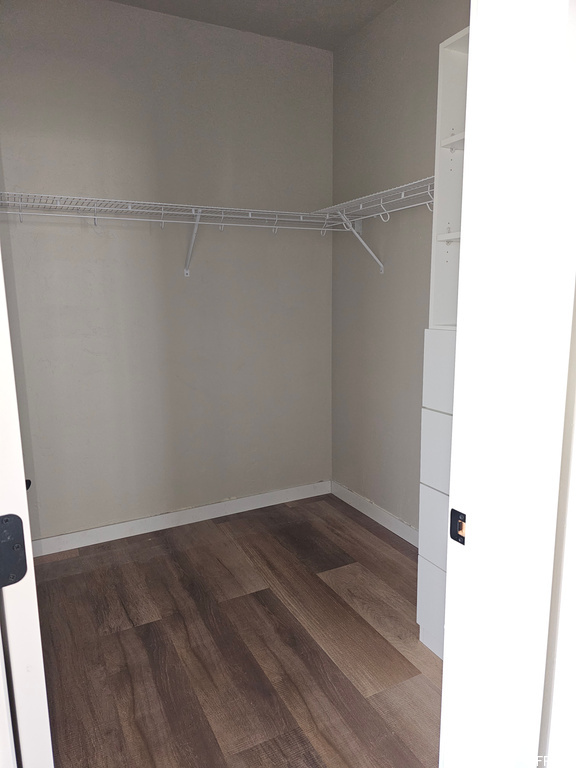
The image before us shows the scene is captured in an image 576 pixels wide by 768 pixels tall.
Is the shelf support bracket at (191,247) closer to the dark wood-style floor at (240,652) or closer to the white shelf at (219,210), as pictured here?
the white shelf at (219,210)

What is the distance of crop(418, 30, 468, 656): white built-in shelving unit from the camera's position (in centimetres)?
183

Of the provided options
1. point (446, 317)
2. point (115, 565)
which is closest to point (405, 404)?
point (446, 317)

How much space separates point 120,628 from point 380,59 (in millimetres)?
2983

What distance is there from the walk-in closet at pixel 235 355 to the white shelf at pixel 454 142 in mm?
12

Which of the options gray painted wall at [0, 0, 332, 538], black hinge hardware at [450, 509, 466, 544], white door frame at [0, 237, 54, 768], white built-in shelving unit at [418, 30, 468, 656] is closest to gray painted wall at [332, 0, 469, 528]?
Answer: gray painted wall at [0, 0, 332, 538]

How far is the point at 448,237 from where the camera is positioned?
6.10 ft

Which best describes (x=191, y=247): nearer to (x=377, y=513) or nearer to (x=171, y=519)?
(x=171, y=519)

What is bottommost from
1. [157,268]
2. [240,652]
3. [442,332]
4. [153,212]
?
[240,652]

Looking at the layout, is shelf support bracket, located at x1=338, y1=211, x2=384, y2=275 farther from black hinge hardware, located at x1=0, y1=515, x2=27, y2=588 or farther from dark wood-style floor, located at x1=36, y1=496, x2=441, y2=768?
black hinge hardware, located at x1=0, y1=515, x2=27, y2=588

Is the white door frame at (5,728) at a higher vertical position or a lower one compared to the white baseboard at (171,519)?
higher

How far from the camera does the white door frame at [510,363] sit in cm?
75

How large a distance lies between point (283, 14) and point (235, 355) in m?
1.78

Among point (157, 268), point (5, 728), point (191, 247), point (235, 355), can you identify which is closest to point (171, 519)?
point (235, 355)

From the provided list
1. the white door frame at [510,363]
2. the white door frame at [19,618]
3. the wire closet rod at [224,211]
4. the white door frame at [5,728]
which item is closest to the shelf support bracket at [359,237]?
the wire closet rod at [224,211]
